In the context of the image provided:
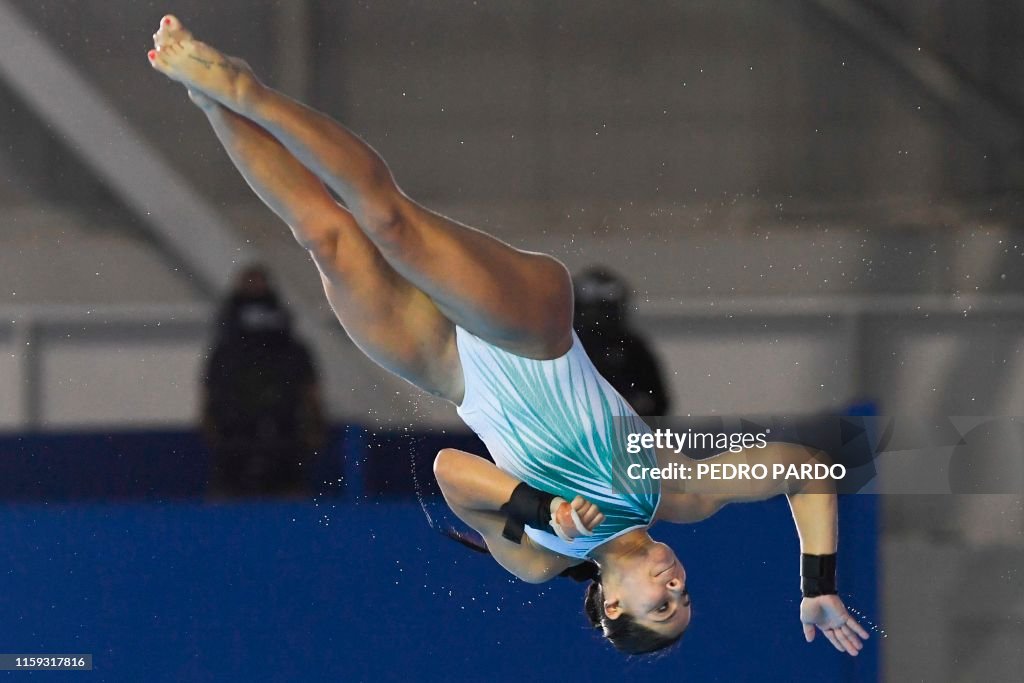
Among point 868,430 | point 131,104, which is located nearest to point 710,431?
point 868,430

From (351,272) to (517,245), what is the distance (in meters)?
0.31

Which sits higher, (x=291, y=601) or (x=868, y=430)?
(x=868, y=430)

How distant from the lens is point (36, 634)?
2359 millimetres

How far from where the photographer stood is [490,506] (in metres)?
2.29

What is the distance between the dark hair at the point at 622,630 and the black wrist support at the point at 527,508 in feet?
0.55

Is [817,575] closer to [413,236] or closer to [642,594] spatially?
[642,594]

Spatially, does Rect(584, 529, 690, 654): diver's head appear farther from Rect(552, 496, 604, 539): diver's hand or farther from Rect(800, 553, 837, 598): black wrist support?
Rect(800, 553, 837, 598): black wrist support

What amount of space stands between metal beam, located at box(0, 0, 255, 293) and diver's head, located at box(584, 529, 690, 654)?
913mm

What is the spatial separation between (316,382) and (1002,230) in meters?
1.29

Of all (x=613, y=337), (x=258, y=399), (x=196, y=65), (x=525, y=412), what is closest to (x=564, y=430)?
(x=525, y=412)

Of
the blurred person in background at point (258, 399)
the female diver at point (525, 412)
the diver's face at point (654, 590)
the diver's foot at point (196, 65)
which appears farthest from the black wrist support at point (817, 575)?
the diver's foot at point (196, 65)

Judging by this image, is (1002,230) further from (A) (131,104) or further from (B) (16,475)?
(B) (16,475)

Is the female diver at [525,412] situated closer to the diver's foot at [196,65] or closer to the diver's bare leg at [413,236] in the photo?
the diver's bare leg at [413,236]

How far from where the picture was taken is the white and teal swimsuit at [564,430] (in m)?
2.26
